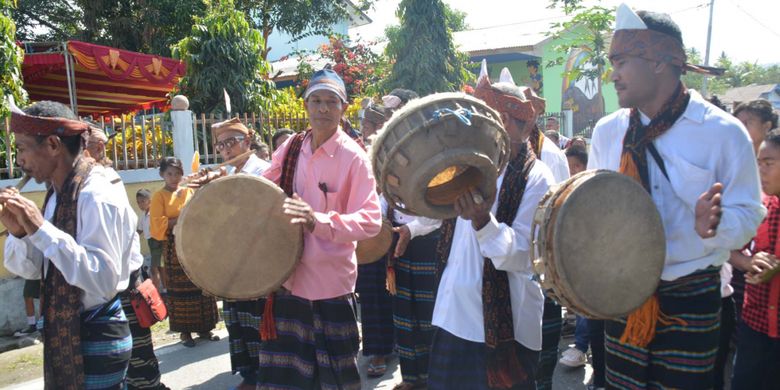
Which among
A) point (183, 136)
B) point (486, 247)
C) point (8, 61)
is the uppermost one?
point (8, 61)

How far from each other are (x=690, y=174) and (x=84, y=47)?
12201mm

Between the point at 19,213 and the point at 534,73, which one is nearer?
the point at 19,213

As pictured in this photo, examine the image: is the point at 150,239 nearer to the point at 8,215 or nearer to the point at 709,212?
the point at 8,215

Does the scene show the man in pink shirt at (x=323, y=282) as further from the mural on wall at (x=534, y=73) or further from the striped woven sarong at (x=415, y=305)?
the mural on wall at (x=534, y=73)

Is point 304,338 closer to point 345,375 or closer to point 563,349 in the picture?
point 345,375

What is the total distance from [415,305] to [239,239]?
2200 millimetres

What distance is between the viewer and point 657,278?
2541 millimetres

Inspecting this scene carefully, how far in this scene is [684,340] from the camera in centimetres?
262

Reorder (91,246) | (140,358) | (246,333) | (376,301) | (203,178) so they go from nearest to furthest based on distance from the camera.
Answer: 1. (91,246)
2. (203,178)
3. (140,358)
4. (246,333)
5. (376,301)

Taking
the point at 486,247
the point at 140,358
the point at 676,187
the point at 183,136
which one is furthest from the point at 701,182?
the point at 183,136

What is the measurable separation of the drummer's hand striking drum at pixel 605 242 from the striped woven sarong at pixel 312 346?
4.73 feet

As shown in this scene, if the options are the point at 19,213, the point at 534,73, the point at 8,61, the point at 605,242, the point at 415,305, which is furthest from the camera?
the point at 534,73

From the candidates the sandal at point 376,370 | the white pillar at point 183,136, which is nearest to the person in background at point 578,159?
the sandal at point 376,370

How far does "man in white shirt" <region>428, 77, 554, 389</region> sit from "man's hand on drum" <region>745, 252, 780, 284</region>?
4.02 feet
